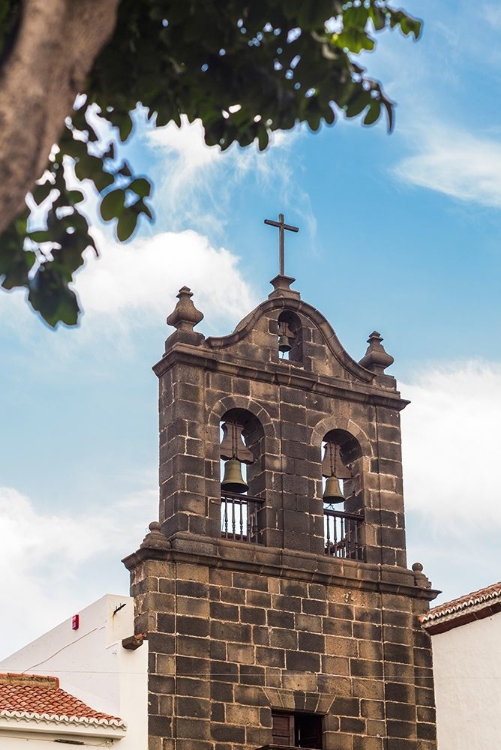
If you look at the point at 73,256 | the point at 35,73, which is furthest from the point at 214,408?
the point at 35,73

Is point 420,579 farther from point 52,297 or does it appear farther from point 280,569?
point 52,297

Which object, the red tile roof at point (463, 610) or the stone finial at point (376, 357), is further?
the stone finial at point (376, 357)

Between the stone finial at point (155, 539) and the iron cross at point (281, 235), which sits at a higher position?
the iron cross at point (281, 235)

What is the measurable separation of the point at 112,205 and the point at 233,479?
11.9 meters

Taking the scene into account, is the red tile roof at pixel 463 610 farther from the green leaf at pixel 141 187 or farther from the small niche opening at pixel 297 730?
the green leaf at pixel 141 187

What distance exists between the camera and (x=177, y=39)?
7.02 metres

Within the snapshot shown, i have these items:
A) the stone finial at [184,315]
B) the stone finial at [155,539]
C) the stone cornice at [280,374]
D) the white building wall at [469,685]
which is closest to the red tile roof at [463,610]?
the white building wall at [469,685]

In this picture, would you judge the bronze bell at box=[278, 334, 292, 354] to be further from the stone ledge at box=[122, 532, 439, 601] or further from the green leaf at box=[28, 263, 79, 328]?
the green leaf at box=[28, 263, 79, 328]

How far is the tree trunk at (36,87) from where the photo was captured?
17.5 feet

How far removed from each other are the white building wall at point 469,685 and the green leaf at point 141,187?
1266cm

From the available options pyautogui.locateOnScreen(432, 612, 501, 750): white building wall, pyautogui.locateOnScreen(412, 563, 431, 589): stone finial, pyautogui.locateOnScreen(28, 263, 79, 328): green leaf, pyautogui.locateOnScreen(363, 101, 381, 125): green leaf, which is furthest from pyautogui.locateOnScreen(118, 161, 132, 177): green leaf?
pyautogui.locateOnScreen(412, 563, 431, 589): stone finial

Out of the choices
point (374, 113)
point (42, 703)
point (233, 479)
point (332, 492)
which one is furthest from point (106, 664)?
point (374, 113)

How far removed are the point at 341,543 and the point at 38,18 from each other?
1494cm

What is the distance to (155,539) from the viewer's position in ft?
58.6
